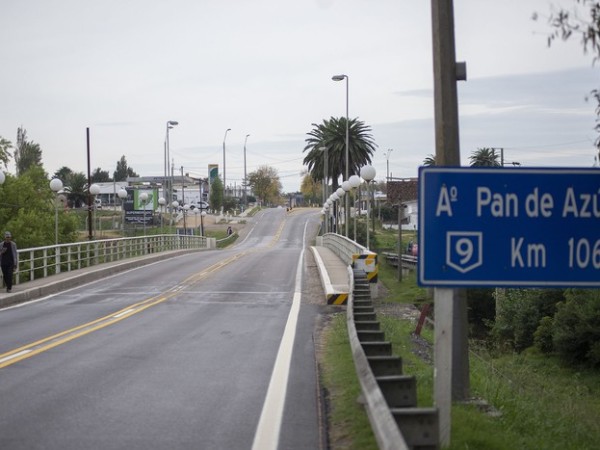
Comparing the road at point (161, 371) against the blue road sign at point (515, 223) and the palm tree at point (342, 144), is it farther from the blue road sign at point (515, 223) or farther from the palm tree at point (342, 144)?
the palm tree at point (342, 144)

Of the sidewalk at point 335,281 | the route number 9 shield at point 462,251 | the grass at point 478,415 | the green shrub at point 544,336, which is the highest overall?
the route number 9 shield at point 462,251

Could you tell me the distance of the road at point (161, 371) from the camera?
7.54 meters

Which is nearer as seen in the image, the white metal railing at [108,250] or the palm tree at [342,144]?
the white metal railing at [108,250]

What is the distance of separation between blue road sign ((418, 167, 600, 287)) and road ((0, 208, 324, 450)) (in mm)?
2344

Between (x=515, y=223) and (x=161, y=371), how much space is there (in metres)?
6.10

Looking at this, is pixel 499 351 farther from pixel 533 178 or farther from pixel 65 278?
pixel 533 178

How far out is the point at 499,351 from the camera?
1140 inches

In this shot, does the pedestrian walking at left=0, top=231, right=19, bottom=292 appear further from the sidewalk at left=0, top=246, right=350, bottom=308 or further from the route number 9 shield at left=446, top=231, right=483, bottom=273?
the route number 9 shield at left=446, top=231, right=483, bottom=273

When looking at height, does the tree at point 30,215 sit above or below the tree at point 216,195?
below

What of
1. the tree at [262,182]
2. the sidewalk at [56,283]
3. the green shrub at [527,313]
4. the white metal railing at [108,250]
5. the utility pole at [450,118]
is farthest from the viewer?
the tree at [262,182]

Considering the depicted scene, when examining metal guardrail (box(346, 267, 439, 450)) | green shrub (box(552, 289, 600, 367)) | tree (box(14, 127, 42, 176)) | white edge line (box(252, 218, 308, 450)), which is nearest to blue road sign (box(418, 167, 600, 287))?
metal guardrail (box(346, 267, 439, 450))

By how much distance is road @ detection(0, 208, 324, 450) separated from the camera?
297 inches

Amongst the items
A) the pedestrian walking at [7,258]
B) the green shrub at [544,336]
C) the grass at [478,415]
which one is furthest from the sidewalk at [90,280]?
the green shrub at [544,336]

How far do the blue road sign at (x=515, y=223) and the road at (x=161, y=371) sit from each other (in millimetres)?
2344
